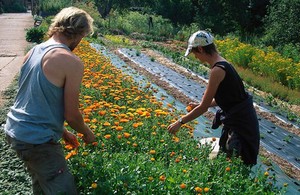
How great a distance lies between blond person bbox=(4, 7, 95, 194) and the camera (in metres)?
2.37

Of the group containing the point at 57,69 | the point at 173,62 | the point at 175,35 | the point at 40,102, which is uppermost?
the point at 57,69

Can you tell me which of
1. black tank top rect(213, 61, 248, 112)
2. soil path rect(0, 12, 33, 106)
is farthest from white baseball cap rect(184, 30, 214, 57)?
soil path rect(0, 12, 33, 106)

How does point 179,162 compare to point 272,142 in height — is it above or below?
above

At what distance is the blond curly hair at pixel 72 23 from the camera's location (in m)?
2.44

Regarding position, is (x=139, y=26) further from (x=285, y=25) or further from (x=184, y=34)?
(x=285, y=25)

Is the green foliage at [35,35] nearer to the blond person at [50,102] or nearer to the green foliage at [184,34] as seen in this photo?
the green foliage at [184,34]

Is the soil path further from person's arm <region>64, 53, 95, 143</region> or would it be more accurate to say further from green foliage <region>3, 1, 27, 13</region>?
green foliage <region>3, 1, 27, 13</region>

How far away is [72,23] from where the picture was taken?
7.99ft

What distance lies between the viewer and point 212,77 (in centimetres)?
302

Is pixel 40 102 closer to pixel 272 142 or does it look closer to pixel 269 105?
pixel 272 142

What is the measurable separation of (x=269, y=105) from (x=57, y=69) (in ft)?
22.6

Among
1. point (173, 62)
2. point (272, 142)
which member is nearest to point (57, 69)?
point (272, 142)

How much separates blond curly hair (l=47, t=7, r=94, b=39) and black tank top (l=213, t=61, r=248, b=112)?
1.08 metres

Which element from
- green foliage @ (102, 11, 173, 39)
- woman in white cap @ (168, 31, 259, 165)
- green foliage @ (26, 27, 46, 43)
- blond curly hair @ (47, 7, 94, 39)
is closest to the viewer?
blond curly hair @ (47, 7, 94, 39)
